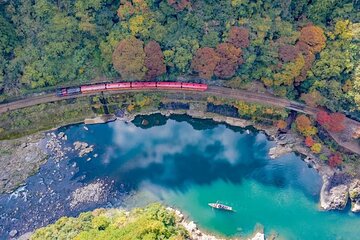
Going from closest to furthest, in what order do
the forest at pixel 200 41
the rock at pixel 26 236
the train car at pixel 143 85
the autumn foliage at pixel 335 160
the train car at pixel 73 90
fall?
the rock at pixel 26 236
the forest at pixel 200 41
the autumn foliage at pixel 335 160
the train car at pixel 73 90
the train car at pixel 143 85

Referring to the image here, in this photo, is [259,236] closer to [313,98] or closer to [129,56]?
[313,98]

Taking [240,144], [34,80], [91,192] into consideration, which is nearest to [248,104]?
[240,144]

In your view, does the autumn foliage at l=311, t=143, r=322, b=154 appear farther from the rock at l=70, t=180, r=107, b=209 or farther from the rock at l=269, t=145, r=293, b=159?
the rock at l=70, t=180, r=107, b=209

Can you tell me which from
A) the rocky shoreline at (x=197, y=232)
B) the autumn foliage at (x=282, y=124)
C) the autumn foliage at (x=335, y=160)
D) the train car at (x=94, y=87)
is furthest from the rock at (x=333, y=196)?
the train car at (x=94, y=87)

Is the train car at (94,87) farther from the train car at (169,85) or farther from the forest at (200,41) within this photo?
the train car at (169,85)

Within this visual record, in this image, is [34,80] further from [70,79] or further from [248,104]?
[248,104]

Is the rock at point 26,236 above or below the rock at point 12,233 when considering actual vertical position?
below

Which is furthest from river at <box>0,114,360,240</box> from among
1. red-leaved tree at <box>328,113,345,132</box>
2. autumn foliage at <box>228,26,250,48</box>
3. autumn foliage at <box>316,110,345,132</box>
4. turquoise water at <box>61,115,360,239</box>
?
autumn foliage at <box>228,26,250,48</box>
